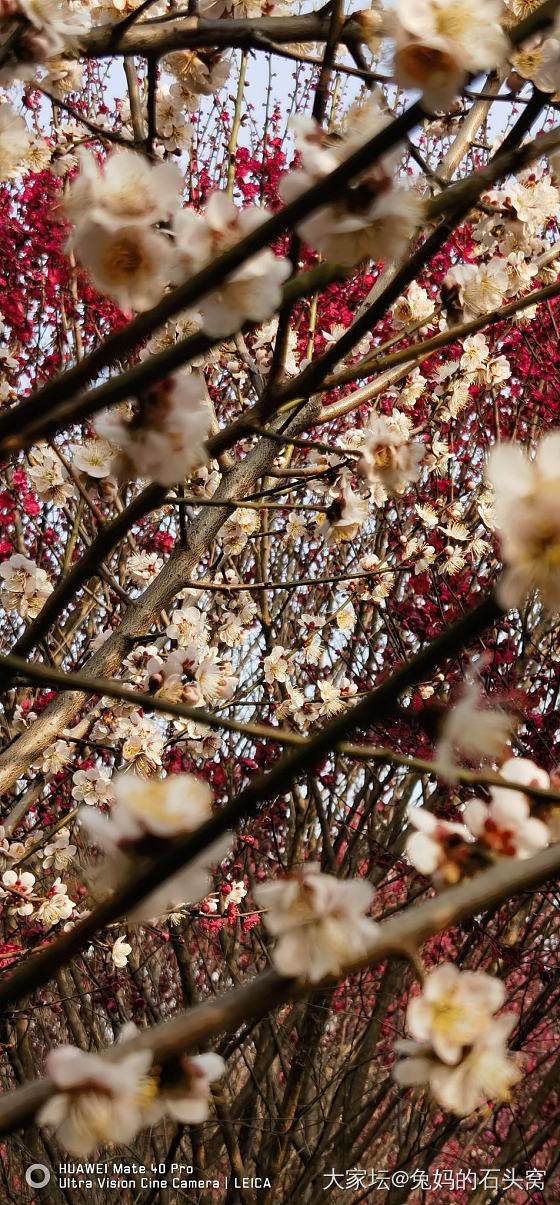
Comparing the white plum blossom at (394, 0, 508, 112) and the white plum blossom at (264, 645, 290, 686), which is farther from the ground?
the white plum blossom at (264, 645, 290, 686)

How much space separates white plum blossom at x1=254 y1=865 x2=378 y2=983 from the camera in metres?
0.70

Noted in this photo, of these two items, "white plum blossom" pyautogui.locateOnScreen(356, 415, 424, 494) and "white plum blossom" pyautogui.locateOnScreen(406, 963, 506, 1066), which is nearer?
"white plum blossom" pyautogui.locateOnScreen(406, 963, 506, 1066)

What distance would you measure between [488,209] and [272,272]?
1.26m

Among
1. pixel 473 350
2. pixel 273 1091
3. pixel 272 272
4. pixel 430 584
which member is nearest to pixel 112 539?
pixel 272 272

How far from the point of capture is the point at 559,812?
918 mm

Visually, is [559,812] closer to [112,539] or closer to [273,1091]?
[112,539]

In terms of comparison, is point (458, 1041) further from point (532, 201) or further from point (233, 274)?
point (532, 201)

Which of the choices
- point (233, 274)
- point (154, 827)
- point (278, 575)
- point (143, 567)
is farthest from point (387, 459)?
point (278, 575)

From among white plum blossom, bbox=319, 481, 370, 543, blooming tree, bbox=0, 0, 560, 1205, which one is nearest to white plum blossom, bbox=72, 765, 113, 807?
blooming tree, bbox=0, 0, 560, 1205

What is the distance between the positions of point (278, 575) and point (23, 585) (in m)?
3.01

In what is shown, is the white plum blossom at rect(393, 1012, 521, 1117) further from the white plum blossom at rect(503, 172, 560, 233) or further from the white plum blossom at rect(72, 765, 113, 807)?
the white plum blossom at rect(72, 765, 113, 807)

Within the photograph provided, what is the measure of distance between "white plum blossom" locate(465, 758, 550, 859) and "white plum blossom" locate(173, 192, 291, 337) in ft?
1.72

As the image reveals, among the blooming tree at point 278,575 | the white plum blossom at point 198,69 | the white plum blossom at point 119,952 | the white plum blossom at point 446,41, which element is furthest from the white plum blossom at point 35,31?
the white plum blossom at point 119,952

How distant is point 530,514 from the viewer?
712 mm
